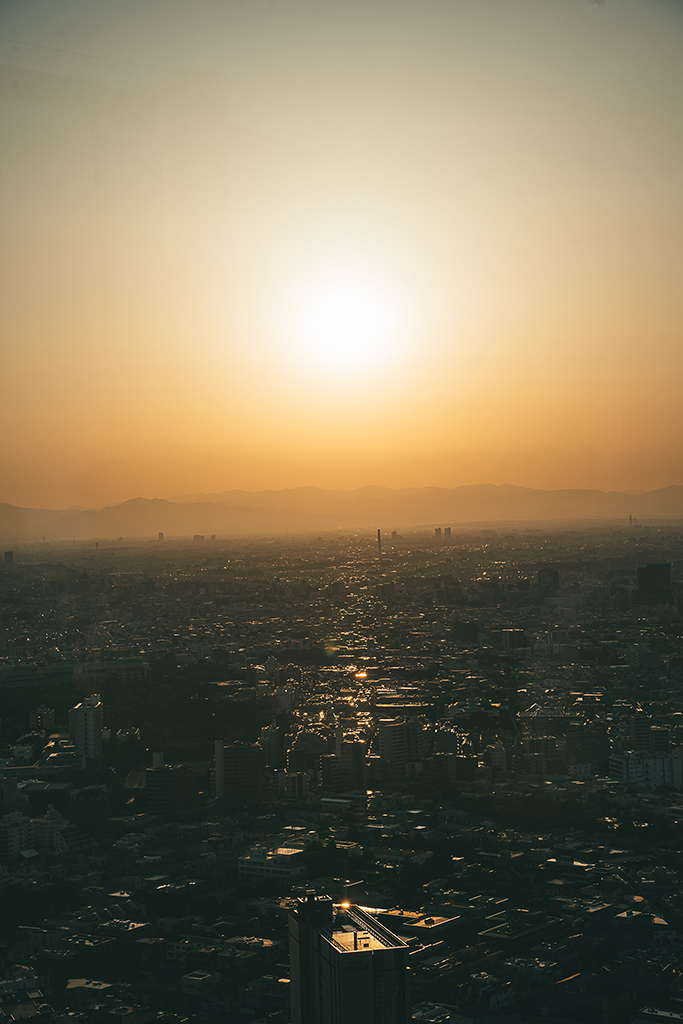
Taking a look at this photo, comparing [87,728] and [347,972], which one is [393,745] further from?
[347,972]

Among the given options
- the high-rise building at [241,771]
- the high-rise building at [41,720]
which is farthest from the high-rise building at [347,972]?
the high-rise building at [41,720]

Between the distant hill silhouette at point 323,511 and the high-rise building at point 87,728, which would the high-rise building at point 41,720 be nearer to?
the high-rise building at point 87,728

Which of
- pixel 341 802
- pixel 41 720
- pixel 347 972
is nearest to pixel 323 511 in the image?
pixel 41 720

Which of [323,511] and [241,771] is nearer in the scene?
[241,771]

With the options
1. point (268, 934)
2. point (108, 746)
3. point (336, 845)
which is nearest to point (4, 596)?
point (108, 746)

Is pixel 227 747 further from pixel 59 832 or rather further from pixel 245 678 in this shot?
pixel 245 678

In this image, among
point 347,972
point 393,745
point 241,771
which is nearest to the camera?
point 347,972
